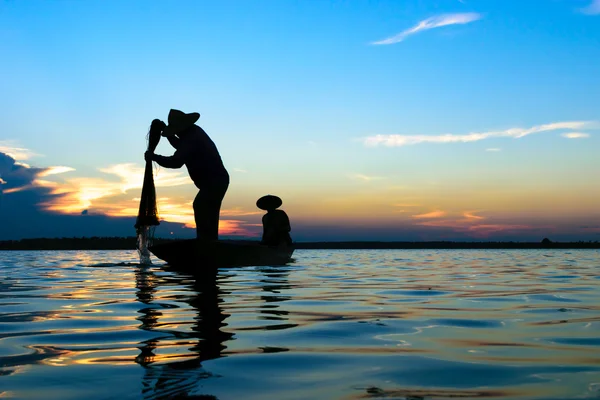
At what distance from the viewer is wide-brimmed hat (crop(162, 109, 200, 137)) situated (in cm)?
1327

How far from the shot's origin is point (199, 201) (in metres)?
13.1

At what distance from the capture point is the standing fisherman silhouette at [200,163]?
13141mm

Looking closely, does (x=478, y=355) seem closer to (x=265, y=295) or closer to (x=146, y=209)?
(x=265, y=295)

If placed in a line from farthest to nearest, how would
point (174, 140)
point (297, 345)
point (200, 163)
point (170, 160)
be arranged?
point (174, 140), point (200, 163), point (170, 160), point (297, 345)

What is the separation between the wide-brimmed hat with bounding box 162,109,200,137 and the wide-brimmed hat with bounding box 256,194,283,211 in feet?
17.9

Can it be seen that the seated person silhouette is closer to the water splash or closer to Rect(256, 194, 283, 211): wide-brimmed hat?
Rect(256, 194, 283, 211): wide-brimmed hat

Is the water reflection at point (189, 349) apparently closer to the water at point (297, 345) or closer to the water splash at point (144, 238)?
the water at point (297, 345)

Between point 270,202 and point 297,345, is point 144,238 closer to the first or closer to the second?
point 270,202

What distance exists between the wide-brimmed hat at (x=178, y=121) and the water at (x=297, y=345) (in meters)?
5.18

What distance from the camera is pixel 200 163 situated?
13203 millimetres

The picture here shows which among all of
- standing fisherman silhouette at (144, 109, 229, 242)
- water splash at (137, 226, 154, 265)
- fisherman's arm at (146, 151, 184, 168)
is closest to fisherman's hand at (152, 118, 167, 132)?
standing fisherman silhouette at (144, 109, 229, 242)

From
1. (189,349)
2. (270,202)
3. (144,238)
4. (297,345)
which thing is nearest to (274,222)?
(270,202)

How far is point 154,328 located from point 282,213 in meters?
13.0

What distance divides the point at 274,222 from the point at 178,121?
577cm
